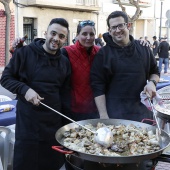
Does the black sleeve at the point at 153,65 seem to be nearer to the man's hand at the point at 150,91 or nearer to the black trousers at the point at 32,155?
the man's hand at the point at 150,91

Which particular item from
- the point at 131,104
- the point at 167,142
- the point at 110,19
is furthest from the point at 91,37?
the point at 167,142

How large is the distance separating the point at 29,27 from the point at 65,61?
13.2 m

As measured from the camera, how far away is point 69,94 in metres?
2.57

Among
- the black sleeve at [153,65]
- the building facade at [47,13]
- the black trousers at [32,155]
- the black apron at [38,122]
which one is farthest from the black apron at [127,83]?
the building facade at [47,13]

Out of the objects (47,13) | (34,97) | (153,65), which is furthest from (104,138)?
(47,13)

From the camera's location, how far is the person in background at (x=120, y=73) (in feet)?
7.90

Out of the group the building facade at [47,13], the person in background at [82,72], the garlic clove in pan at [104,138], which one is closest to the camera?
the garlic clove in pan at [104,138]

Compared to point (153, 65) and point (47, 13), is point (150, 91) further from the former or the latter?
point (47, 13)

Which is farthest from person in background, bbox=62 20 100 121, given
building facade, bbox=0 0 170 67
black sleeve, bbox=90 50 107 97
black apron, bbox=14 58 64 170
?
building facade, bbox=0 0 170 67

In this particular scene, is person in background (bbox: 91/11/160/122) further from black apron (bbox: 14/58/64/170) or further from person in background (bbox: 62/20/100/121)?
black apron (bbox: 14/58/64/170)

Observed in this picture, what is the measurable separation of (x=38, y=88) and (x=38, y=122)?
0.27m

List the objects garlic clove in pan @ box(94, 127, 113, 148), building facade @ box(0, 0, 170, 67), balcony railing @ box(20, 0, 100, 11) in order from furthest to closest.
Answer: balcony railing @ box(20, 0, 100, 11), building facade @ box(0, 0, 170, 67), garlic clove in pan @ box(94, 127, 113, 148)

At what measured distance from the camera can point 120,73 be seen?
2439 mm

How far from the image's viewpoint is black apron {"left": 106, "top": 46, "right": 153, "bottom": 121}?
244 cm
